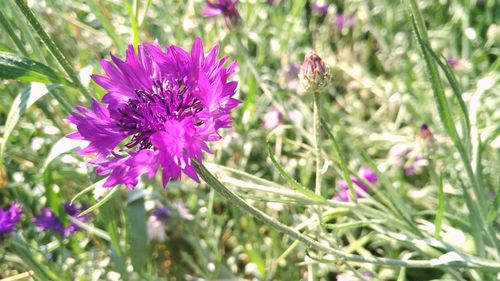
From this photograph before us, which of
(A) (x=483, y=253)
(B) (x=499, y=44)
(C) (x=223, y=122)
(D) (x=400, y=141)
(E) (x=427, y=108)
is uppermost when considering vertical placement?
(B) (x=499, y=44)

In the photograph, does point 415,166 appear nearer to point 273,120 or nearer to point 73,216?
point 273,120

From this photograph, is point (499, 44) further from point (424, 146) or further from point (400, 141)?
point (424, 146)

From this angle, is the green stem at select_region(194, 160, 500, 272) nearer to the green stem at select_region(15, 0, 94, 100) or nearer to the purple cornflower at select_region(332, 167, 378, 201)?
the green stem at select_region(15, 0, 94, 100)

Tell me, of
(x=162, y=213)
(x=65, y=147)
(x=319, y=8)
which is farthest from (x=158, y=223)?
(x=319, y=8)

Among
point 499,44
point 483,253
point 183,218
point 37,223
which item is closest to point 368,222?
point 483,253

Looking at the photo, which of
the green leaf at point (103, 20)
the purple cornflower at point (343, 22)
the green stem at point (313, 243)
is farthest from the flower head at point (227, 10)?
the purple cornflower at point (343, 22)

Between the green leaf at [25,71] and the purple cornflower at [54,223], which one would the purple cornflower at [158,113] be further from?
the purple cornflower at [54,223]
